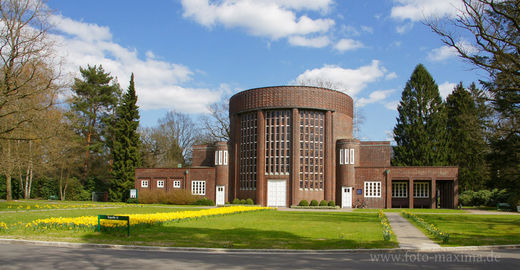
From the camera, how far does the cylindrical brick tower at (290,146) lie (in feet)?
148

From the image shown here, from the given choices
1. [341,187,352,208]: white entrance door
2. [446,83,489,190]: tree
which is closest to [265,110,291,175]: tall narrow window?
[341,187,352,208]: white entrance door

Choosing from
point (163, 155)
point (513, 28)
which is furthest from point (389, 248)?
point (163, 155)

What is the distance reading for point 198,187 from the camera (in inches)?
1924

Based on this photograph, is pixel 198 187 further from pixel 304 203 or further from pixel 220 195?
pixel 304 203

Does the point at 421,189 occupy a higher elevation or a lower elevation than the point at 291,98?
lower

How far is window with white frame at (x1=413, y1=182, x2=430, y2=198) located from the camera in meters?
47.2

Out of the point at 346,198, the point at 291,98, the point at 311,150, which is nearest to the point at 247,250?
the point at 311,150

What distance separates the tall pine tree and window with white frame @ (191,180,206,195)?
983 centimetres

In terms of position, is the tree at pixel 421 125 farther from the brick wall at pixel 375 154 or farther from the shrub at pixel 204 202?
the shrub at pixel 204 202

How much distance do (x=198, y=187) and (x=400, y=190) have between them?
2186 cm

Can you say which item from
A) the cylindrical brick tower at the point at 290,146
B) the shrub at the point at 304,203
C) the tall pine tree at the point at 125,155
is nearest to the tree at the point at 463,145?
the cylindrical brick tower at the point at 290,146

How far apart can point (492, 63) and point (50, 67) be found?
87.5ft

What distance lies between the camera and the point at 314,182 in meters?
45.4

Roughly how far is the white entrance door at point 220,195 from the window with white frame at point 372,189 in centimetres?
1500
